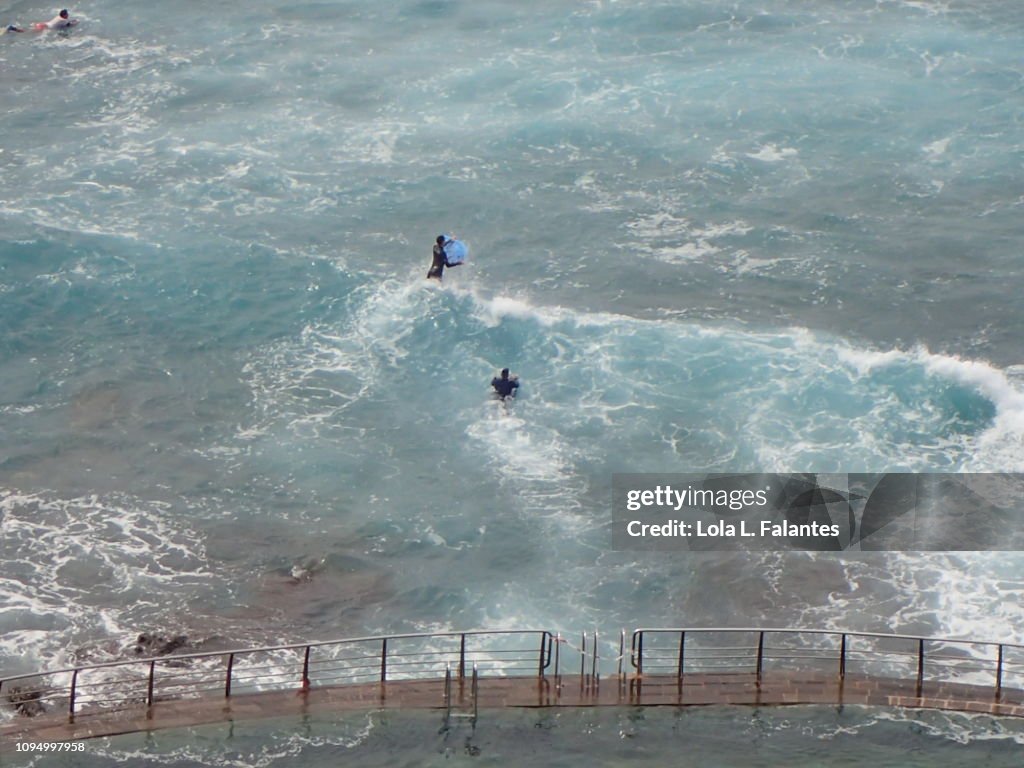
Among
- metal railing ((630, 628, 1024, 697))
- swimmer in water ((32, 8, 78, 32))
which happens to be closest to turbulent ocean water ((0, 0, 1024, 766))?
metal railing ((630, 628, 1024, 697))

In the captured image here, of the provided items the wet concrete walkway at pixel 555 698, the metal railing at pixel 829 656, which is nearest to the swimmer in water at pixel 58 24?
the wet concrete walkway at pixel 555 698

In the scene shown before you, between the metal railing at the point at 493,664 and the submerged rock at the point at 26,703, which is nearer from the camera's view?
the submerged rock at the point at 26,703

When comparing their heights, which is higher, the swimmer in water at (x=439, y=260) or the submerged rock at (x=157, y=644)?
the swimmer in water at (x=439, y=260)

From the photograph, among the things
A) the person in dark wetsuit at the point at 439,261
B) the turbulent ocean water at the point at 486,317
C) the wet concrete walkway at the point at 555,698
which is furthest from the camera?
the person in dark wetsuit at the point at 439,261

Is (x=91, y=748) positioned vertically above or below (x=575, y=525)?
below

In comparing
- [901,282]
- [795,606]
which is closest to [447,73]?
[901,282]

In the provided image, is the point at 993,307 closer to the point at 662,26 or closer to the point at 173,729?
the point at 662,26

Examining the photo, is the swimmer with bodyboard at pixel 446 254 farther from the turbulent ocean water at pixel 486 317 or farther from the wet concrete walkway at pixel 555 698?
the wet concrete walkway at pixel 555 698

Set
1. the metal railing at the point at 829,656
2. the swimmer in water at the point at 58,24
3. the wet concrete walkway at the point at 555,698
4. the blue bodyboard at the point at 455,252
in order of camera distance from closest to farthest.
→ the wet concrete walkway at the point at 555,698 < the metal railing at the point at 829,656 < the blue bodyboard at the point at 455,252 < the swimmer in water at the point at 58,24
